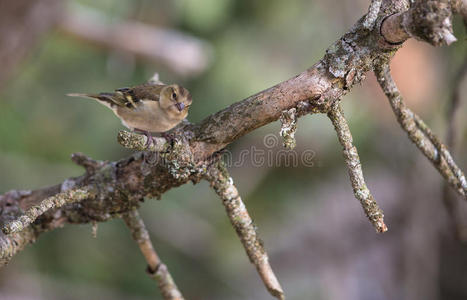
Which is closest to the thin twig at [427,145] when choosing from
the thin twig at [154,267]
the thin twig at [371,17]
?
the thin twig at [371,17]

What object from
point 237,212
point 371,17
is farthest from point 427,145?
point 237,212

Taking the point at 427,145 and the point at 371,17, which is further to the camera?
the point at 427,145

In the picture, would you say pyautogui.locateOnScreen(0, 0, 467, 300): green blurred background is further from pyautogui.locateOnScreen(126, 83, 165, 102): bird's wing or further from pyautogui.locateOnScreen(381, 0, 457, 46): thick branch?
pyautogui.locateOnScreen(381, 0, 457, 46): thick branch

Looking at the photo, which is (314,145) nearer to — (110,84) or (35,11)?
(110,84)

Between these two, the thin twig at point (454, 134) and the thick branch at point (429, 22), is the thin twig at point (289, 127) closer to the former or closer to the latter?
the thick branch at point (429, 22)

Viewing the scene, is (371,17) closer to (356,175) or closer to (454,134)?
(356,175)
